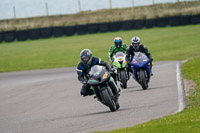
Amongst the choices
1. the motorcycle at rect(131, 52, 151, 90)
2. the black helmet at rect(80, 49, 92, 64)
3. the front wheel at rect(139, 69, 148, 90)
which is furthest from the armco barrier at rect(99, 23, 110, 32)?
the black helmet at rect(80, 49, 92, 64)

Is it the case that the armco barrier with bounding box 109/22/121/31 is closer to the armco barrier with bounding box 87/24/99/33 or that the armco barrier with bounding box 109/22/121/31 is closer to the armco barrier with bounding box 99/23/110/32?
the armco barrier with bounding box 99/23/110/32

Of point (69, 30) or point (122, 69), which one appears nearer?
point (122, 69)

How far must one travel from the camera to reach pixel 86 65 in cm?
1291

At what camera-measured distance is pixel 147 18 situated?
44781 mm

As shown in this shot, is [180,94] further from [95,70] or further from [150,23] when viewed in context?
[150,23]

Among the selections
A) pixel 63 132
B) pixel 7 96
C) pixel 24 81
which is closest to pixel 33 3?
pixel 24 81

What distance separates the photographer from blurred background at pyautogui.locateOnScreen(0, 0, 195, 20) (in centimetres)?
5216

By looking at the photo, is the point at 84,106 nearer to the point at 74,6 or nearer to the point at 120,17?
the point at 120,17

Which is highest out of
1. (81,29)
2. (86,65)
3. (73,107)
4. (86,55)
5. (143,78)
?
(86,55)

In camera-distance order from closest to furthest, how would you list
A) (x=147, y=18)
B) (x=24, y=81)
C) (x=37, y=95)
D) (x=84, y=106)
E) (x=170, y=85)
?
(x=84, y=106)
(x=170, y=85)
(x=37, y=95)
(x=24, y=81)
(x=147, y=18)

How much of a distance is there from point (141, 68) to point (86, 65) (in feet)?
11.9

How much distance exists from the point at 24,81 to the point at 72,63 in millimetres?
8502

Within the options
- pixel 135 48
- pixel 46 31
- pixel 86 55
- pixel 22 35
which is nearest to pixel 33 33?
pixel 22 35

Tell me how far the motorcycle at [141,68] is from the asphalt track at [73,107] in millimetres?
291
